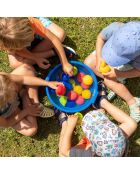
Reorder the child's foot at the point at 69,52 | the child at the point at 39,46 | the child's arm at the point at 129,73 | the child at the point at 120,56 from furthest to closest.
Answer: the child's foot at the point at 69,52
the child's arm at the point at 129,73
the child at the point at 39,46
the child at the point at 120,56

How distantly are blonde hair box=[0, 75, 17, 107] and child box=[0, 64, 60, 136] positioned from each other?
0.05 m

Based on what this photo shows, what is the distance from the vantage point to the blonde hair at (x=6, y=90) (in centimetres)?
232

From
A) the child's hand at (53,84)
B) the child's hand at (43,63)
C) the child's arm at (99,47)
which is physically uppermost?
the child's arm at (99,47)

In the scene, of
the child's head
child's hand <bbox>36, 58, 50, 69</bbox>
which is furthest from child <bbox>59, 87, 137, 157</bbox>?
child's hand <bbox>36, 58, 50, 69</bbox>

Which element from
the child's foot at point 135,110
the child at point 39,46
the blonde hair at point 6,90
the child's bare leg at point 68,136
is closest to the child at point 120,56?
the child's foot at point 135,110

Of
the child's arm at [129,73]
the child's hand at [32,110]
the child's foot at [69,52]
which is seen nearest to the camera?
the child's arm at [129,73]

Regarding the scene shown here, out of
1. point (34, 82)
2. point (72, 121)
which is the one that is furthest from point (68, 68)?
point (72, 121)

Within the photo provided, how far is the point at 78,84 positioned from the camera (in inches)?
109

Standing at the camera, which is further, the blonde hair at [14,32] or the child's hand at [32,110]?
the child's hand at [32,110]

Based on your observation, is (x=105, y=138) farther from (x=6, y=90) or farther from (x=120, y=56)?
(x=6, y=90)

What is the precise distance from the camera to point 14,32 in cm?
224

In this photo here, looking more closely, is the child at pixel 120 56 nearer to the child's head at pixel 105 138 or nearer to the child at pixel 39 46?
the child at pixel 39 46
